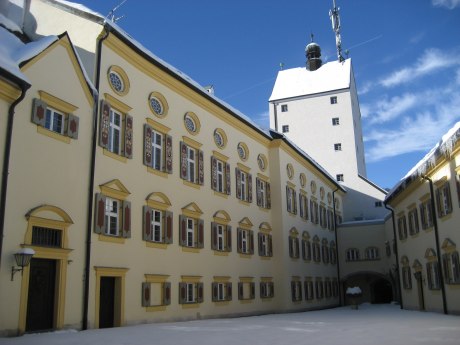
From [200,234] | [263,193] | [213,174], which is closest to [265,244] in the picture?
[263,193]

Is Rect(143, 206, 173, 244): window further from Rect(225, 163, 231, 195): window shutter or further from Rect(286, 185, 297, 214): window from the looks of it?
Rect(286, 185, 297, 214): window

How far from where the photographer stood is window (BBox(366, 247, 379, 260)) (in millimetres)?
43897

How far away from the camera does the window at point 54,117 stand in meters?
15.3

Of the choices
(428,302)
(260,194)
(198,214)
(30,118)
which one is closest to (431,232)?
(428,302)

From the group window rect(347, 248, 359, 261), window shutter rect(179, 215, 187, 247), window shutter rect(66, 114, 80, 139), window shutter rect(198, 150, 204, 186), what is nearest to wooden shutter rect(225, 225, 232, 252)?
window shutter rect(198, 150, 204, 186)

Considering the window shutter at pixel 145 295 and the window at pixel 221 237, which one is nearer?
the window shutter at pixel 145 295

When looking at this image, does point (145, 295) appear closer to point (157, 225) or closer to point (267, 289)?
point (157, 225)

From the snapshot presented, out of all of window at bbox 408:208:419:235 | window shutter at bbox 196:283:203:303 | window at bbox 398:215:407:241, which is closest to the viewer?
window shutter at bbox 196:283:203:303

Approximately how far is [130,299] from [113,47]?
9.23 meters

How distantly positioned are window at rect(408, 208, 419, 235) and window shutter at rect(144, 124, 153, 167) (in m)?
16.1

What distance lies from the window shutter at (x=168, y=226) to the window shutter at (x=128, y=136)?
10.1 ft

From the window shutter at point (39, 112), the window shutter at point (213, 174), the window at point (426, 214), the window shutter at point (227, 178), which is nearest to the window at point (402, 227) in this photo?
the window at point (426, 214)

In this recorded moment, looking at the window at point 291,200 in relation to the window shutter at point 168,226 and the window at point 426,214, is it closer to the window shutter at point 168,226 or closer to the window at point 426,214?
the window at point 426,214

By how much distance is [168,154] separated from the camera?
2200 cm
